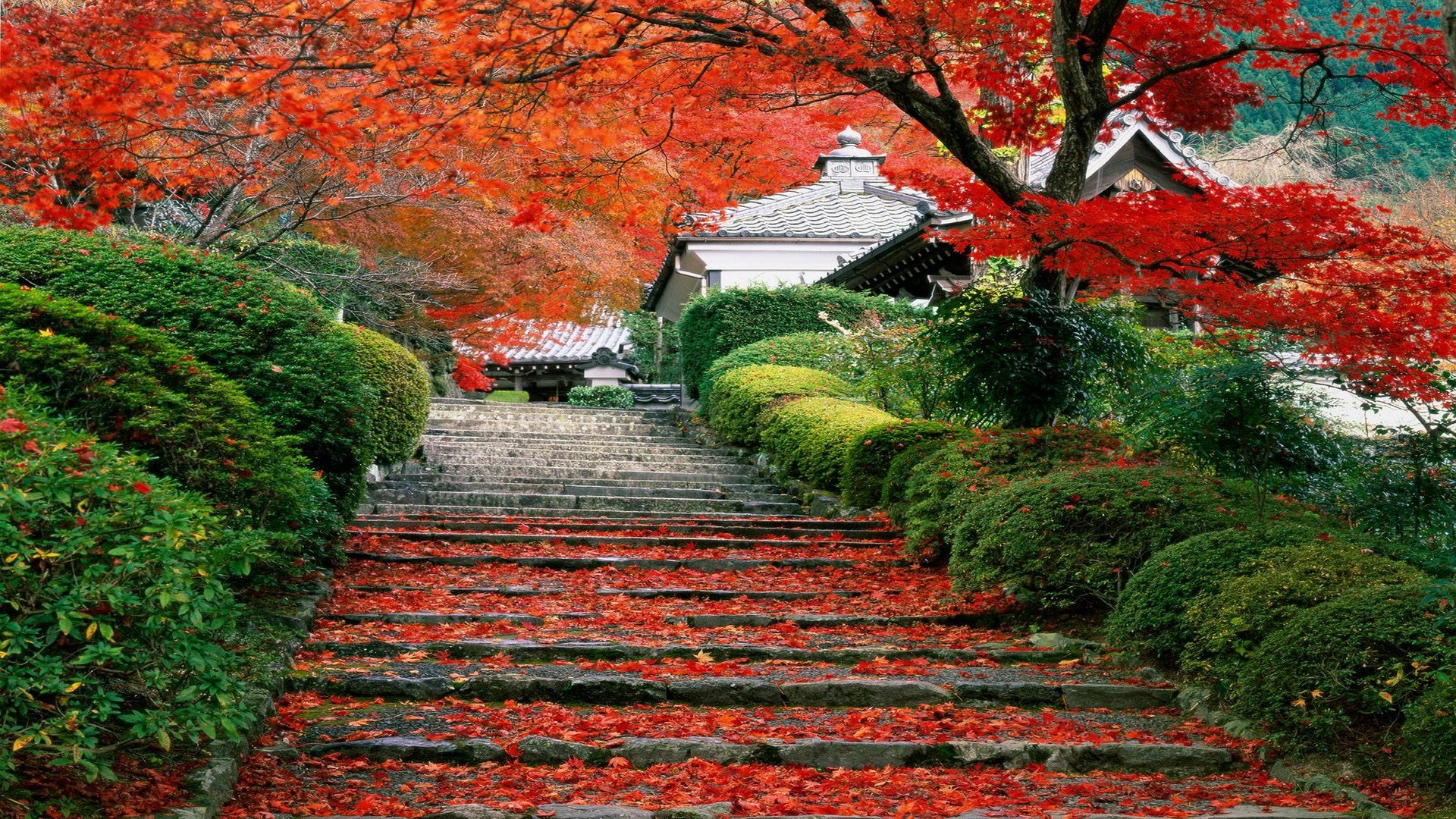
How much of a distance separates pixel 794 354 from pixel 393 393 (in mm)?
8566

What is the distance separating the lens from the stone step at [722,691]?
6.03 metres

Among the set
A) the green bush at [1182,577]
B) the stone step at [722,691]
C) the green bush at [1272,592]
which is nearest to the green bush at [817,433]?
the green bush at [1182,577]

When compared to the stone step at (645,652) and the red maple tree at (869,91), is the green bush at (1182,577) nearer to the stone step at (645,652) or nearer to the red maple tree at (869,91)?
the stone step at (645,652)

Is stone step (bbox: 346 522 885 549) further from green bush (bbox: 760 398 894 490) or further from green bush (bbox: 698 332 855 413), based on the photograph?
green bush (bbox: 698 332 855 413)

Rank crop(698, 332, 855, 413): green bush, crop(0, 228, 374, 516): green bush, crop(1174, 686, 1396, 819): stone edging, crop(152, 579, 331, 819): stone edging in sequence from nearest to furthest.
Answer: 1. crop(152, 579, 331, 819): stone edging
2. crop(1174, 686, 1396, 819): stone edging
3. crop(0, 228, 374, 516): green bush
4. crop(698, 332, 855, 413): green bush

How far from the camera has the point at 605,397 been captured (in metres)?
30.0

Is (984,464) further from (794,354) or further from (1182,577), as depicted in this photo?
(794,354)

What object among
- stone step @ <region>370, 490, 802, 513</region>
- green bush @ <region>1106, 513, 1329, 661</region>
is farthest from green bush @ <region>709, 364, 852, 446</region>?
green bush @ <region>1106, 513, 1329, 661</region>

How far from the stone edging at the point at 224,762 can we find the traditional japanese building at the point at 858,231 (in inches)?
500

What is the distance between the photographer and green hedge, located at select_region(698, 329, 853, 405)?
63.4 ft

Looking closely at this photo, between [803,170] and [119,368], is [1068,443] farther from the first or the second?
[803,170]

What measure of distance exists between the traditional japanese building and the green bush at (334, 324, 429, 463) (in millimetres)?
5922

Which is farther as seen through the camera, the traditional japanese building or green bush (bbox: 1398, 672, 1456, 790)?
the traditional japanese building

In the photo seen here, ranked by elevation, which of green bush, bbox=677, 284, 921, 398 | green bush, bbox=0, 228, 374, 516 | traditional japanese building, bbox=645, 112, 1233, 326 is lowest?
green bush, bbox=0, 228, 374, 516
